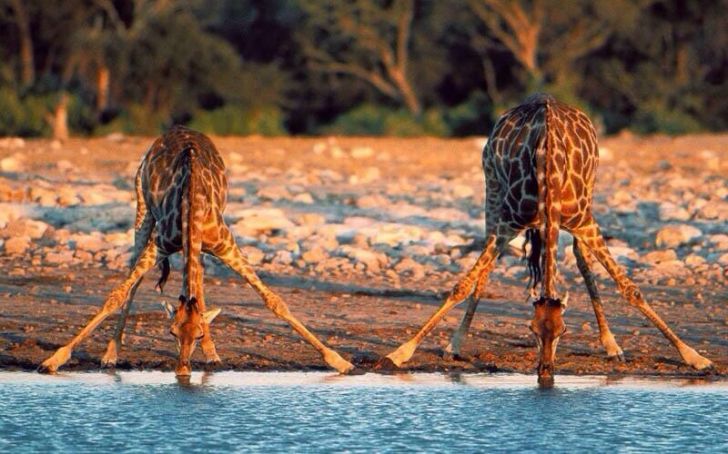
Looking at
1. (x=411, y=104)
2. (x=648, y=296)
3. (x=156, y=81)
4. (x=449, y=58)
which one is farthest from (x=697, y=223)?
(x=449, y=58)

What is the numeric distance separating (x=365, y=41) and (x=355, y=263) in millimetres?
29803

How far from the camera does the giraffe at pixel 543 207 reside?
8656 millimetres

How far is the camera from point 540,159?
8758 millimetres

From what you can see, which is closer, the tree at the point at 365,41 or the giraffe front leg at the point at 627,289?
the giraffe front leg at the point at 627,289

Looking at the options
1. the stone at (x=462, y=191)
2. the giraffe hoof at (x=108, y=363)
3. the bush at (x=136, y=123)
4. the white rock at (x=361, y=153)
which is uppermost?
the bush at (x=136, y=123)

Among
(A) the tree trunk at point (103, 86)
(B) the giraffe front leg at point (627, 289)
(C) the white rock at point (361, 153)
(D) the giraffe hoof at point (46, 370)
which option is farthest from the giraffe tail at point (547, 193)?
(A) the tree trunk at point (103, 86)

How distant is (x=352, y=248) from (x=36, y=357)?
453 centimetres

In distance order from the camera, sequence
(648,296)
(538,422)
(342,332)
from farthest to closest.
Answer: (648,296), (342,332), (538,422)

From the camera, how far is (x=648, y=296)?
38.5 feet

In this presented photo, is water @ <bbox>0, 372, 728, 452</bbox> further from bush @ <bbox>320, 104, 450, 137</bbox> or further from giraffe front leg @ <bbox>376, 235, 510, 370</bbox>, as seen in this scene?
bush @ <bbox>320, 104, 450, 137</bbox>

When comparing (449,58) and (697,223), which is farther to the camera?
(449,58)

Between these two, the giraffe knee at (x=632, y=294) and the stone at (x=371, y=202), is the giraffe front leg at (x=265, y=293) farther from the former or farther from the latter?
the stone at (x=371, y=202)

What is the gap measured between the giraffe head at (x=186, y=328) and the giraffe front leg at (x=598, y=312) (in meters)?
2.63

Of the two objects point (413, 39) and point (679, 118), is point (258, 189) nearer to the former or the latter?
point (679, 118)
